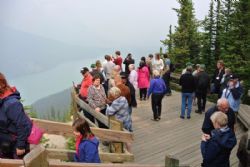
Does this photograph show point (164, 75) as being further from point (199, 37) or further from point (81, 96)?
point (199, 37)

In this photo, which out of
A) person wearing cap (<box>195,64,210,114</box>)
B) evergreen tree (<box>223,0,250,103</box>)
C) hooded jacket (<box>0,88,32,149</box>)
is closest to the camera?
hooded jacket (<box>0,88,32,149</box>)

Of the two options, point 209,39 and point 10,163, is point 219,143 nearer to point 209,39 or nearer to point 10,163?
point 10,163

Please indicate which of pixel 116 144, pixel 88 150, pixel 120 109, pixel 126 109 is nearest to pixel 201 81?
pixel 126 109

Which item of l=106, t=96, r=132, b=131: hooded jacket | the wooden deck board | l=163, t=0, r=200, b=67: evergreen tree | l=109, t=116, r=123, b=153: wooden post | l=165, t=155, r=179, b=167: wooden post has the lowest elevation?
the wooden deck board

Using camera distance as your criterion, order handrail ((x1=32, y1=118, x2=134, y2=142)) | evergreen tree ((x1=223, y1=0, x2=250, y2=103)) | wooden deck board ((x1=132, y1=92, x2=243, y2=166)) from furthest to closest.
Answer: evergreen tree ((x1=223, y1=0, x2=250, y2=103))
wooden deck board ((x1=132, y1=92, x2=243, y2=166))
handrail ((x1=32, y1=118, x2=134, y2=142))

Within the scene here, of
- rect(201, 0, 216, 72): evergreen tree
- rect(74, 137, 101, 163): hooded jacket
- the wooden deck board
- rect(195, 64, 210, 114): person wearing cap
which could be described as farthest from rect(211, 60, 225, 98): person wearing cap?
rect(201, 0, 216, 72): evergreen tree

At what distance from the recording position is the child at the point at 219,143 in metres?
5.52

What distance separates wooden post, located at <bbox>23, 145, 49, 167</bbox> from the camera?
10.5 ft

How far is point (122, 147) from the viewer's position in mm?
7867

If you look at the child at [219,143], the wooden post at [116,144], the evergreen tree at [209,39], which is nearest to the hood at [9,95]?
the child at [219,143]

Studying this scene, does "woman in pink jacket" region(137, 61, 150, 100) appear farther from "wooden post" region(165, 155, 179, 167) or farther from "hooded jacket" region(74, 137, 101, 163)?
"wooden post" region(165, 155, 179, 167)

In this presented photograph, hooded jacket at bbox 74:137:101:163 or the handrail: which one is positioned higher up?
hooded jacket at bbox 74:137:101:163

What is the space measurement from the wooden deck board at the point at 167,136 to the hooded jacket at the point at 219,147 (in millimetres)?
2321

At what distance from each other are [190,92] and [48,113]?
24.6 feet
